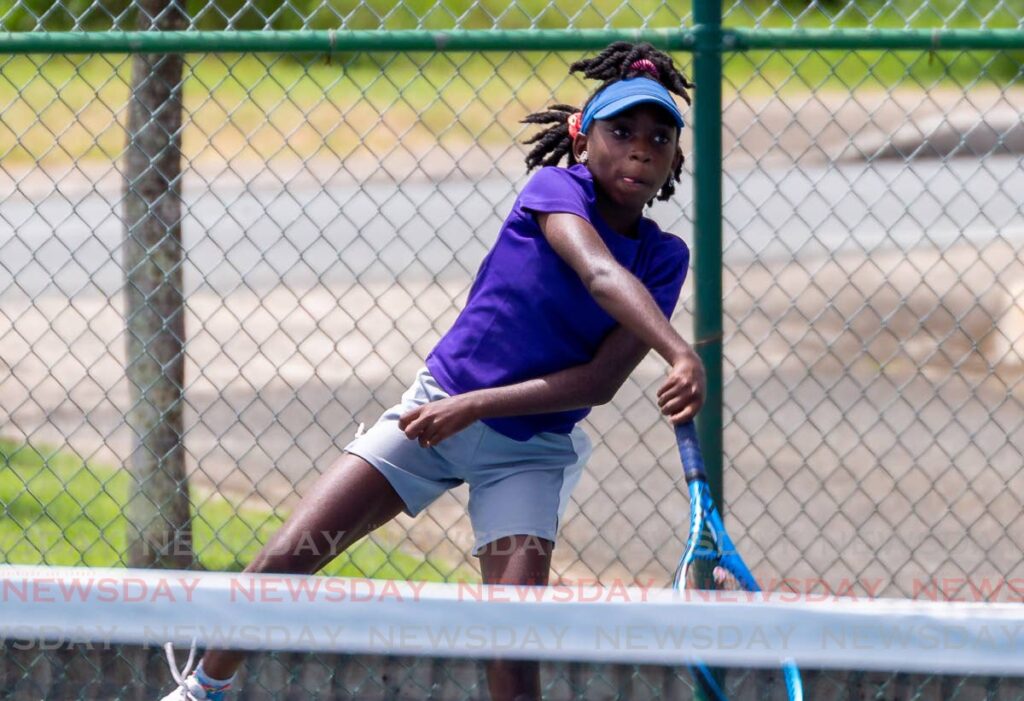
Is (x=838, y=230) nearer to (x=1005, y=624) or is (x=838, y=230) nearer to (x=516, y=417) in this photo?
(x=516, y=417)

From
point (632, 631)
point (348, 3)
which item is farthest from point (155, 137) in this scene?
point (348, 3)

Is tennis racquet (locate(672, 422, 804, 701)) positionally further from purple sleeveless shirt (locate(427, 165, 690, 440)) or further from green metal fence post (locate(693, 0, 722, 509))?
green metal fence post (locate(693, 0, 722, 509))

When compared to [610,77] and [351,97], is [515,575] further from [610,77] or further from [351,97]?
[351,97]

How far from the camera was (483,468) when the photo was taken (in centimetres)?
297

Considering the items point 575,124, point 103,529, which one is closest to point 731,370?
point 103,529

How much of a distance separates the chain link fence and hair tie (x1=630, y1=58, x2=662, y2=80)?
910 millimetres

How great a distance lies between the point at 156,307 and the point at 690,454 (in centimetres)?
212

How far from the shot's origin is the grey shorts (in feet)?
9.60

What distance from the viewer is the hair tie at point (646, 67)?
2967 millimetres

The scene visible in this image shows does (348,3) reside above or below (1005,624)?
above

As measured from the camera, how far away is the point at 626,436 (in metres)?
6.43

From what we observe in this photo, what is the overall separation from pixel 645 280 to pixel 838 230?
8.27 m

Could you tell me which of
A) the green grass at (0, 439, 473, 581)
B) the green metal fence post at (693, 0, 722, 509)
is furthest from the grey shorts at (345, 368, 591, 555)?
the green grass at (0, 439, 473, 581)

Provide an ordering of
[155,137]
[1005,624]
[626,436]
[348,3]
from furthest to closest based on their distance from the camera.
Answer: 1. [348,3]
2. [626,436]
3. [155,137]
4. [1005,624]
